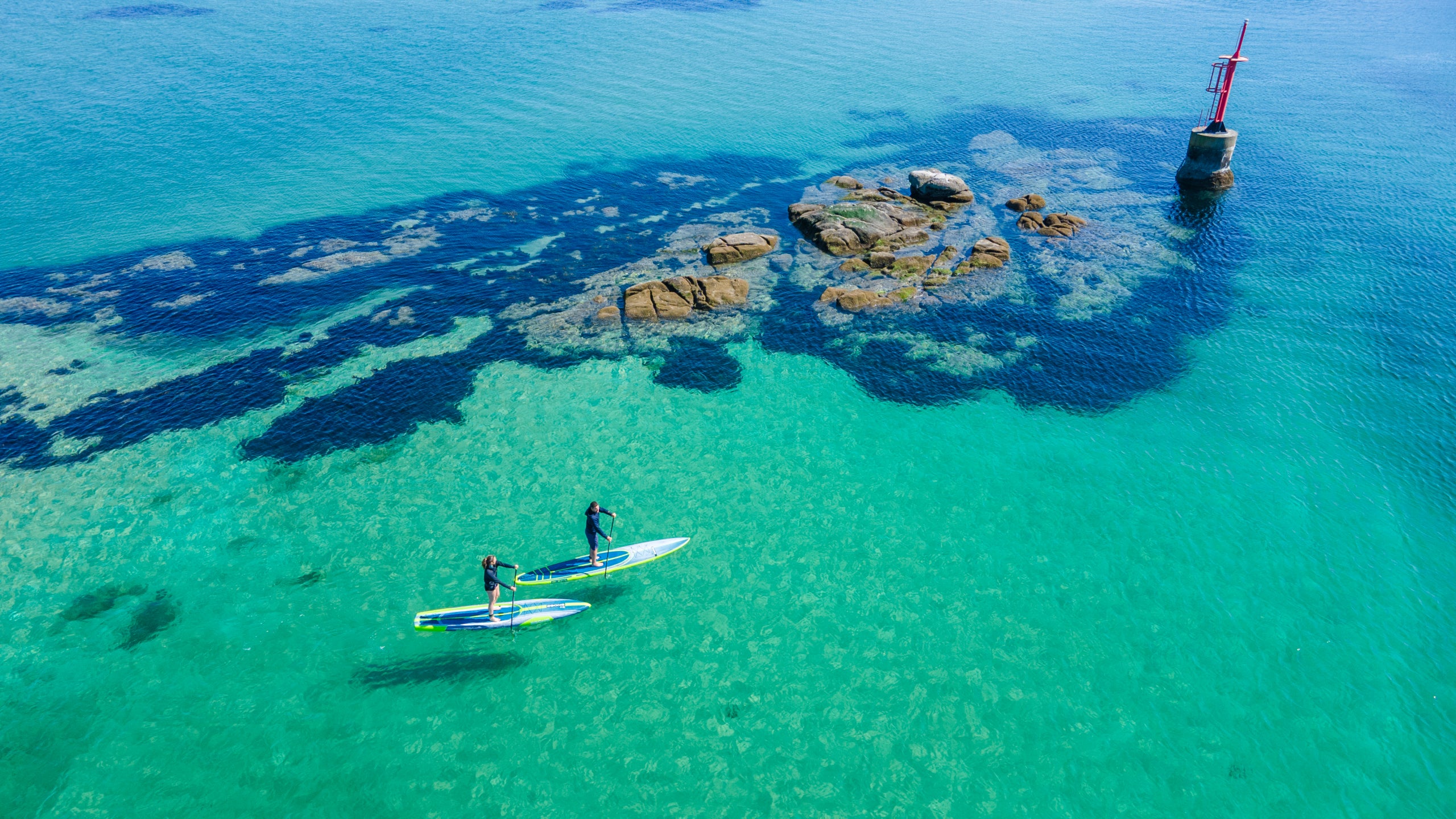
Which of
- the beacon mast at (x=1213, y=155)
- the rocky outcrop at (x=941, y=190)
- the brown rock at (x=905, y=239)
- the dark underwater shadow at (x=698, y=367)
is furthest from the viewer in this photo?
the beacon mast at (x=1213, y=155)

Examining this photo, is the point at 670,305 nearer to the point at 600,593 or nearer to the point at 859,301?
the point at 859,301

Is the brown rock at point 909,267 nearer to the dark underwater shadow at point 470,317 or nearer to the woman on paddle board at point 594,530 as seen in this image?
the dark underwater shadow at point 470,317

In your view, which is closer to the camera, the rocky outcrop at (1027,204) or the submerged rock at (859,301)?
the submerged rock at (859,301)

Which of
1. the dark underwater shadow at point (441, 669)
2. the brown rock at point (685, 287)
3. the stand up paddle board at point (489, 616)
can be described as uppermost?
the brown rock at point (685, 287)

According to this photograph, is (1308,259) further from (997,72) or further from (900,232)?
(997,72)

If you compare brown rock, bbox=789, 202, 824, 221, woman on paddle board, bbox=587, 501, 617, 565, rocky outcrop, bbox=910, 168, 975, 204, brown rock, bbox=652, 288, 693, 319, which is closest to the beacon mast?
rocky outcrop, bbox=910, 168, 975, 204

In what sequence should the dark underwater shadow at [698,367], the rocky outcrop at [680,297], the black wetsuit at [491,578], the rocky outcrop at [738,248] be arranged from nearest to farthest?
the black wetsuit at [491,578], the dark underwater shadow at [698,367], the rocky outcrop at [680,297], the rocky outcrop at [738,248]

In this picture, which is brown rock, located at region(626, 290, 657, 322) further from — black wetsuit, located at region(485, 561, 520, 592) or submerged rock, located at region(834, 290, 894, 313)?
black wetsuit, located at region(485, 561, 520, 592)

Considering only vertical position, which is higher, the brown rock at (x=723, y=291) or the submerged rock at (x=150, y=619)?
the brown rock at (x=723, y=291)

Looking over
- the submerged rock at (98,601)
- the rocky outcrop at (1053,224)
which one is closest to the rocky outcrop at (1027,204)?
the rocky outcrop at (1053,224)

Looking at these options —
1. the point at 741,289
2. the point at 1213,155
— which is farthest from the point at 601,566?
the point at 1213,155
